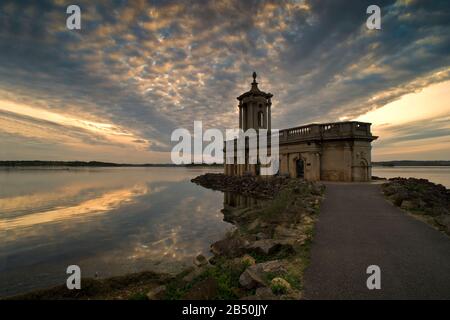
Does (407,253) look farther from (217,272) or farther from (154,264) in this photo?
(154,264)

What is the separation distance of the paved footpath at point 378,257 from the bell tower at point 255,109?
26.1 metres

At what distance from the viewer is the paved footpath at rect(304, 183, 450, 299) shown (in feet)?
13.5

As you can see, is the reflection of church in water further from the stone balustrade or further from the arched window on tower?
the arched window on tower

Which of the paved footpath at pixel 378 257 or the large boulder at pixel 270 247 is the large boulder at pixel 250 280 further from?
the large boulder at pixel 270 247

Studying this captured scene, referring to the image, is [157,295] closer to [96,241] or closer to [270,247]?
[270,247]

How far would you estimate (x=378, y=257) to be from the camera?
550 cm

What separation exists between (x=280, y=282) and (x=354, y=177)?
18362 mm

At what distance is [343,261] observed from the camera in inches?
209

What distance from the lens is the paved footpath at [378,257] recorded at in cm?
411

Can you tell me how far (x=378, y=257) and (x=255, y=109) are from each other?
101 ft

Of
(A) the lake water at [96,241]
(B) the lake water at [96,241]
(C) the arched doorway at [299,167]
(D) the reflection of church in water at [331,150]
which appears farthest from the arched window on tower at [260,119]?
(A) the lake water at [96,241]

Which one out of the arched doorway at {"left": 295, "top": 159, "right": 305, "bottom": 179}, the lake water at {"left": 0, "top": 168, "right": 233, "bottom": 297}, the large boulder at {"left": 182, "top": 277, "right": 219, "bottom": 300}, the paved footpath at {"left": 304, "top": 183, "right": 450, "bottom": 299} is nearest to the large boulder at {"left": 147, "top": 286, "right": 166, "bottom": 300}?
the large boulder at {"left": 182, "top": 277, "right": 219, "bottom": 300}
